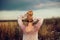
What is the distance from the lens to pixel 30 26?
1504 millimetres

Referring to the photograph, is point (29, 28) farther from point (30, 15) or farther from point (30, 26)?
point (30, 15)

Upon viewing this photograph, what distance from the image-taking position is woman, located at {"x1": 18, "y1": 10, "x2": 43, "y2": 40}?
4.91 feet

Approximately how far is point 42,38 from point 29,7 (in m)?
0.35

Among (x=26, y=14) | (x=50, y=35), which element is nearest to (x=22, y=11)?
A: (x=26, y=14)

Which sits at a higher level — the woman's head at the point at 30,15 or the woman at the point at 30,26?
the woman's head at the point at 30,15

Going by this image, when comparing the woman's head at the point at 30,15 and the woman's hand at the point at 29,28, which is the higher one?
the woman's head at the point at 30,15

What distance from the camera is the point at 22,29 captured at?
1.51 m

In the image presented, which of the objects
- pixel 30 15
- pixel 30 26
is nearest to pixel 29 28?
pixel 30 26

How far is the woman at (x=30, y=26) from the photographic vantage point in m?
1.50

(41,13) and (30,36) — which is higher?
(41,13)

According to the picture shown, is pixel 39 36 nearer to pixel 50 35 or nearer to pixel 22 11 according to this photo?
pixel 50 35

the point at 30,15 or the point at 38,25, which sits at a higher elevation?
the point at 30,15

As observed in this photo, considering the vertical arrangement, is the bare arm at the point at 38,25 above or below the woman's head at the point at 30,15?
below

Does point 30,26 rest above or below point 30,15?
below
